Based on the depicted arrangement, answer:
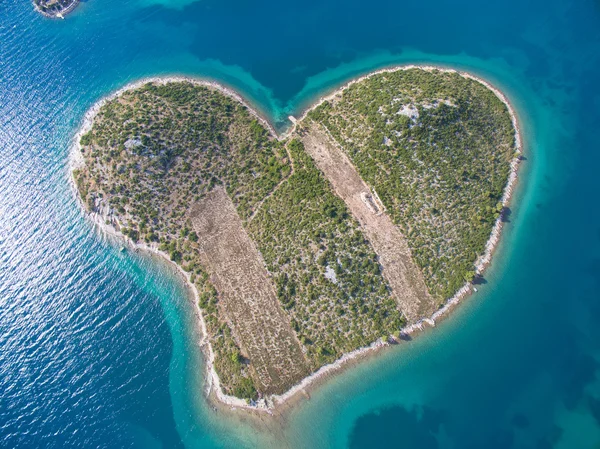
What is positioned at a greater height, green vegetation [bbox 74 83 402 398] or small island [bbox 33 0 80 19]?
small island [bbox 33 0 80 19]

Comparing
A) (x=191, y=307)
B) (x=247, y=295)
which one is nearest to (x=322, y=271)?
(x=247, y=295)

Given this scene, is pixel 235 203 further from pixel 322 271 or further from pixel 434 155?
pixel 434 155

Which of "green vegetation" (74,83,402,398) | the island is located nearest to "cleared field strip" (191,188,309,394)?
the island

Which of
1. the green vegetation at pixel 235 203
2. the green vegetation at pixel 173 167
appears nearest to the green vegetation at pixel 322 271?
the green vegetation at pixel 235 203

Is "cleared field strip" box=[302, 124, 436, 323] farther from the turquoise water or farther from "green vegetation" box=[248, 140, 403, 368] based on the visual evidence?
the turquoise water

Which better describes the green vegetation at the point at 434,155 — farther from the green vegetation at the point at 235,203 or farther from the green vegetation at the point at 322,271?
the green vegetation at the point at 235,203
